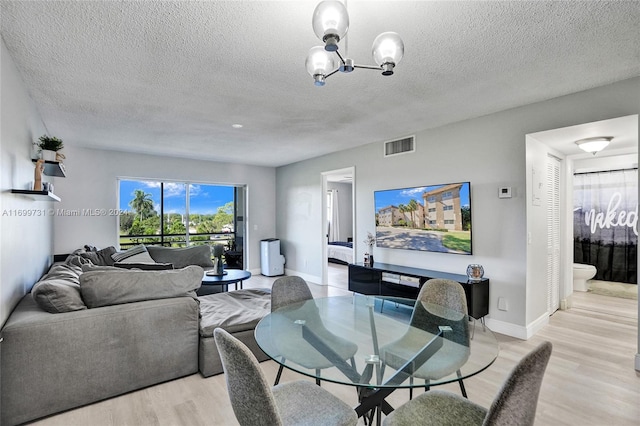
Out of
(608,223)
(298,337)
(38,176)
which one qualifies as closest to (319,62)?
(298,337)

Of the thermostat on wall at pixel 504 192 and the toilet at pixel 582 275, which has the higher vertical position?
the thermostat on wall at pixel 504 192

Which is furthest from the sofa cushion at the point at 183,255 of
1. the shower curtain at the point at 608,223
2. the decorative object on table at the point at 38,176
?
the shower curtain at the point at 608,223

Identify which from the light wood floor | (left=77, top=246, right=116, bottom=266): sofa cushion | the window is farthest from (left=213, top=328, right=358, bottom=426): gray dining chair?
the window

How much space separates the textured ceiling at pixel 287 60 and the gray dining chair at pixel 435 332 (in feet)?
5.59

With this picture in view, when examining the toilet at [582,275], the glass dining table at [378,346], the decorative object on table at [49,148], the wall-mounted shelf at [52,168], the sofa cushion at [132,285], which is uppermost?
the decorative object on table at [49,148]

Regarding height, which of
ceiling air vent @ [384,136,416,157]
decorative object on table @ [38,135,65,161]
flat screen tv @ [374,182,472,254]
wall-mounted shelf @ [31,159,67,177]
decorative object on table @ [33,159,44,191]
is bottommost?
flat screen tv @ [374,182,472,254]

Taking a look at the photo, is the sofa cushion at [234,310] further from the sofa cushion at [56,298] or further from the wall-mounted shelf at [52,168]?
the wall-mounted shelf at [52,168]

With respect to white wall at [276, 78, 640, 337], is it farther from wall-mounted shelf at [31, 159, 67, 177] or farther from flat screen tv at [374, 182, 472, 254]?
wall-mounted shelf at [31, 159, 67, 177]

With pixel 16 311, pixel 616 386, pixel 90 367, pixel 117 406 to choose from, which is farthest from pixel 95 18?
pixel 616 386

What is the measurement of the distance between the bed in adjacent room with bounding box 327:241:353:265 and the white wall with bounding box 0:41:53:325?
6077mm

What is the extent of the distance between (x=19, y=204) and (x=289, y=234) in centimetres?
488

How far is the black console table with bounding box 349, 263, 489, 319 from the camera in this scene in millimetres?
3444

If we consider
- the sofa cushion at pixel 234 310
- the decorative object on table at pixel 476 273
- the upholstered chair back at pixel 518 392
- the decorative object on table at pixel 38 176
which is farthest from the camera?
the decorative object on table at pixel 476 273

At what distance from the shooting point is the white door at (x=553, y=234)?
3.97 m
